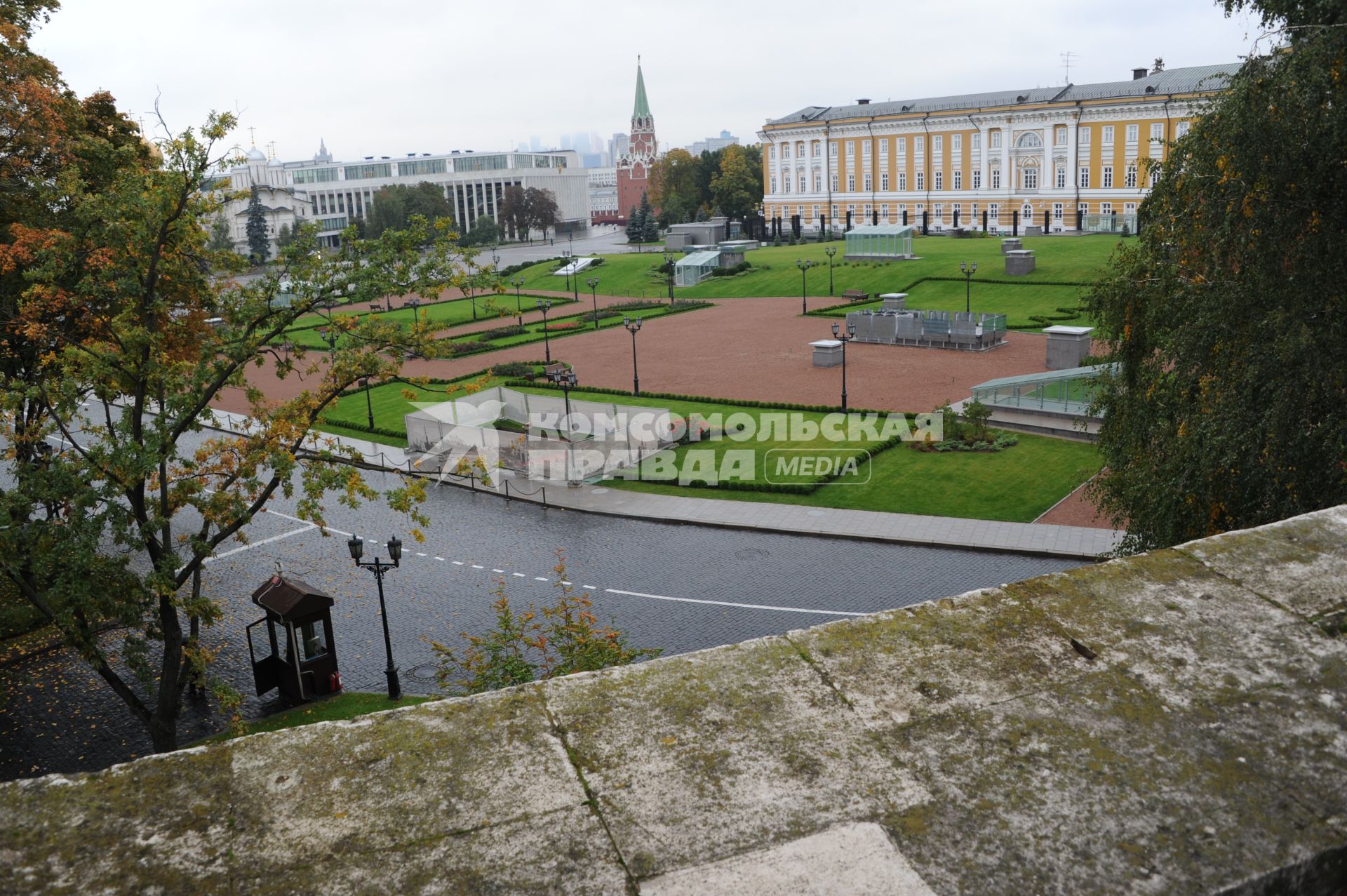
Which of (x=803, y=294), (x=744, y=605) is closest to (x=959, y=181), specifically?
(x=803, y=294)

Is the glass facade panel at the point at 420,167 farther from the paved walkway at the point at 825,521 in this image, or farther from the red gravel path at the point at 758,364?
the paved walkway at the point at 825,521

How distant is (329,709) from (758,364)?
98.4 feet

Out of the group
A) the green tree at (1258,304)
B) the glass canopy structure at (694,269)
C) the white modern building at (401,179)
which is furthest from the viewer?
the white modern building at (401,179)

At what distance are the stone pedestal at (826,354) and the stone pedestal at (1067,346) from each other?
8.17m

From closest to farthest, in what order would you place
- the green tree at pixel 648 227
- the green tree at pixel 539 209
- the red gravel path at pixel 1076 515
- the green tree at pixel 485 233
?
the red gravel path at pixel 1076 515 → the green tree at pixel 648 227 → the green tree at pixel 485 233 → the green tree at pixel 539 209

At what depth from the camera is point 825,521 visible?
23.6 metres

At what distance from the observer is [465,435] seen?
100 feet

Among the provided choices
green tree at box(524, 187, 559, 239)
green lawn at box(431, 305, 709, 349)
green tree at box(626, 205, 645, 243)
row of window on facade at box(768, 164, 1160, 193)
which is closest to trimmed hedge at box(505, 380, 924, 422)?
green lawn at box(431, 305, 709, 349)

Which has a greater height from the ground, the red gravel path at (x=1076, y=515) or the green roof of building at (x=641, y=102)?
the green roof of building at (x=641, y=102)

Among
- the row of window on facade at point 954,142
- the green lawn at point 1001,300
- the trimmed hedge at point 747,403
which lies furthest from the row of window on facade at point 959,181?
the trimmed hedge at point 747,403

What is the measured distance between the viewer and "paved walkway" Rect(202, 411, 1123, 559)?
21453 mm

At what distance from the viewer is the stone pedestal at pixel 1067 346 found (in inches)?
1518

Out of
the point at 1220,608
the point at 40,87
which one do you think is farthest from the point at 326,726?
the point at 40,87

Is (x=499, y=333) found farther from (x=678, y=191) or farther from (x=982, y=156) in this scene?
(x=678, y=191)
